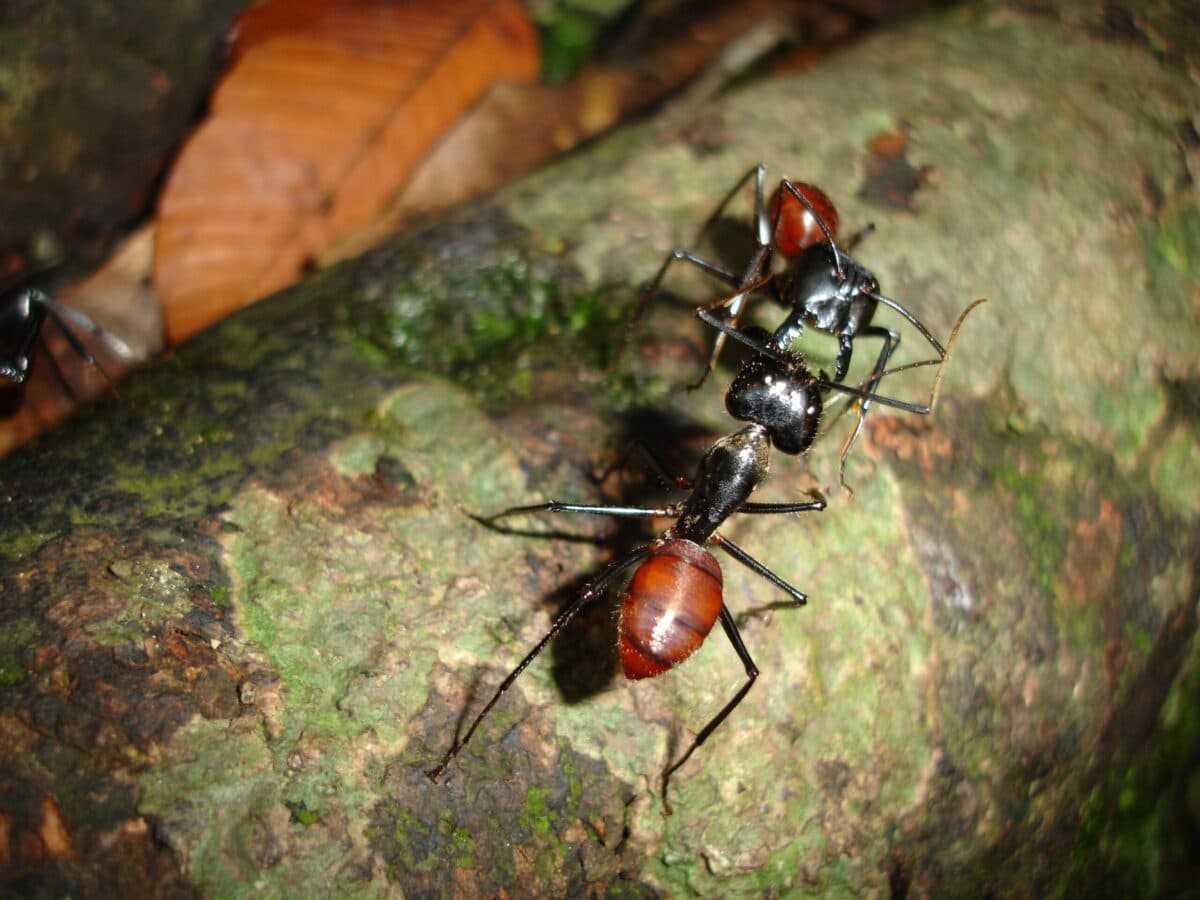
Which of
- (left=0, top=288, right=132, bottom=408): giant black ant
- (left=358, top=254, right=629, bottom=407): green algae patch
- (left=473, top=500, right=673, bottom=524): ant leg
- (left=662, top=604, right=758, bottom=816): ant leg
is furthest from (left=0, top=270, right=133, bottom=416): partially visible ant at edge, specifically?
(left=662, top=604, right=758, bottom=816): ant leg

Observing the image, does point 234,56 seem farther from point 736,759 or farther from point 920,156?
point 736,759

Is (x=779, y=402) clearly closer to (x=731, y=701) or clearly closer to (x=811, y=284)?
(x=811, y=284)

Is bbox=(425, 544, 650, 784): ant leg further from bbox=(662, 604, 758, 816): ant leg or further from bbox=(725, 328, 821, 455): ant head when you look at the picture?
bbox=(725, 328, 821, 455): ant head

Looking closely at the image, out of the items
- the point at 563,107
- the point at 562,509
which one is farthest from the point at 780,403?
the point at 563,107

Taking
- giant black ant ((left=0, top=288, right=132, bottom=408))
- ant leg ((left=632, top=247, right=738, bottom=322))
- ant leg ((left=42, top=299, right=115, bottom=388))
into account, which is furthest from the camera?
ant leg ((left=42, top=299, right=115, bottom=388))

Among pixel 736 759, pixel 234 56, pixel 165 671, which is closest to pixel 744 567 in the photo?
pixel 736 759

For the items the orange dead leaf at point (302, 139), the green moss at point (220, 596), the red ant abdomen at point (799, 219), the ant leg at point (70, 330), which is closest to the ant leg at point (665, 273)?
the red ant abdomen at point (799, 219)

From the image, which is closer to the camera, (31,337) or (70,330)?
(31,337)
